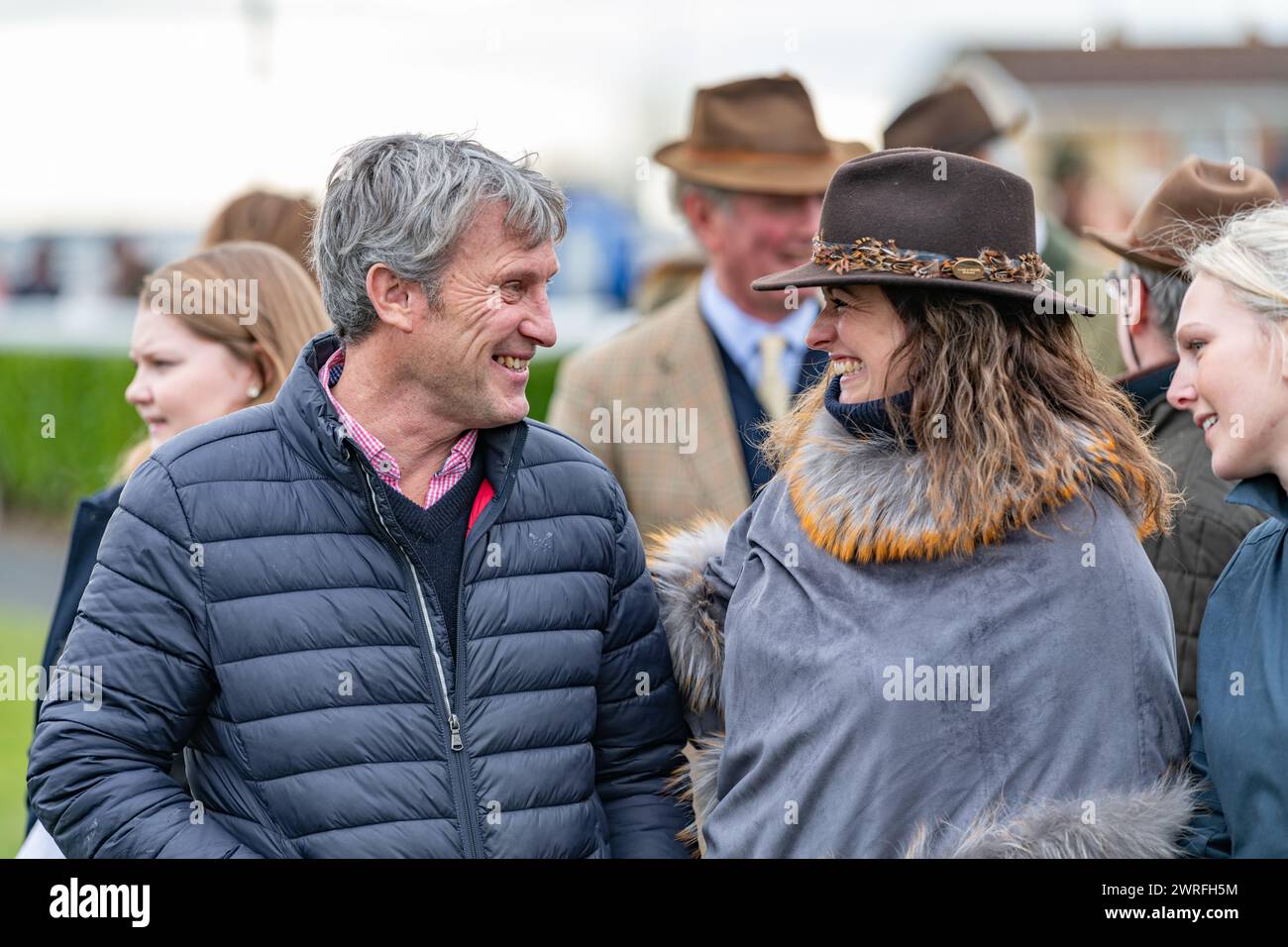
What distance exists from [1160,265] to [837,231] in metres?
1.20

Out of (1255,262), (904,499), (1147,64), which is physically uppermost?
(1147,64)

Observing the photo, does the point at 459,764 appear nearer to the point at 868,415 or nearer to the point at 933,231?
the point at 868,415

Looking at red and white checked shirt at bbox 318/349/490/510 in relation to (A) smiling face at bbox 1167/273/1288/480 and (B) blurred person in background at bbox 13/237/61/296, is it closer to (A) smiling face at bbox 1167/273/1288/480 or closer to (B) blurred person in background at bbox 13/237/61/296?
(A) smiling face at bbox 1167/273/1288/480

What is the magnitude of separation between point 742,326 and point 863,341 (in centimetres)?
232

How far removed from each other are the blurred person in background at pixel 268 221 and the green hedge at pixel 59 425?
27.8 ft

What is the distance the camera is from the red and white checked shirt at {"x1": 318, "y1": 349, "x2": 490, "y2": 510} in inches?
118

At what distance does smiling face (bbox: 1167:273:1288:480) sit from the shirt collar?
237 centimetres

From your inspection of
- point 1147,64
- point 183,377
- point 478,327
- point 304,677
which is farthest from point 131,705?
point 1147,64

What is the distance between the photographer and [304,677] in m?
2.79

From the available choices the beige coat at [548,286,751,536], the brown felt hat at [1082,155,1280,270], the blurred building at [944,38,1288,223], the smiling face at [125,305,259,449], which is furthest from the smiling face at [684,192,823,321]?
the blurred building at [944,38,1288,223]

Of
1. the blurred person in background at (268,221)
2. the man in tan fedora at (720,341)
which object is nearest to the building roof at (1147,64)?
the man in tan fedora at (720,341)
